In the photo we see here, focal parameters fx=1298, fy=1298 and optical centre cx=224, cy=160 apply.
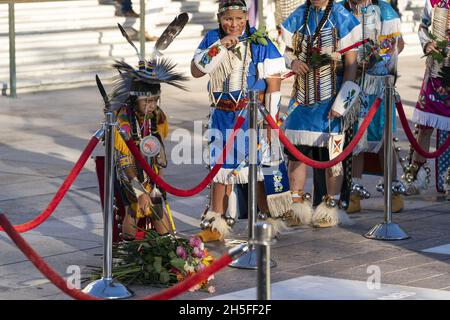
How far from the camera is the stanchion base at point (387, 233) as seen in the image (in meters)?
9.22

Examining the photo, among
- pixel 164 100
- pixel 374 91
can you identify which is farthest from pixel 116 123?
pixel 164 100

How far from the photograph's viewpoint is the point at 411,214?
10219 mm

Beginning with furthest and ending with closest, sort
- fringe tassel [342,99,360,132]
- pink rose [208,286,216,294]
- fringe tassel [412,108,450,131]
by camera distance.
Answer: fringe tassel [412,108,450,131]
fringe tassel [342,99,360,132]
pink rose [208,286,216,294]

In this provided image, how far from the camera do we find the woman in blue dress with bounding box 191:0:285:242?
8.87 m

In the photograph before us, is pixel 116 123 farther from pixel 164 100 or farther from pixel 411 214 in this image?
pixel 164 100

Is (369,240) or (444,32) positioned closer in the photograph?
(369,240)

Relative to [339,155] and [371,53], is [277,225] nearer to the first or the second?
[339,155]

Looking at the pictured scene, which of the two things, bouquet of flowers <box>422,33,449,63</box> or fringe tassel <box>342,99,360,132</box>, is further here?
bouquet of flowers <box>422,33,449,63</box>

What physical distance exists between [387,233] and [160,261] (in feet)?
6.83

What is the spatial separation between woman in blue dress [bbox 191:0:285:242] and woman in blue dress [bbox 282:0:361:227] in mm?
682

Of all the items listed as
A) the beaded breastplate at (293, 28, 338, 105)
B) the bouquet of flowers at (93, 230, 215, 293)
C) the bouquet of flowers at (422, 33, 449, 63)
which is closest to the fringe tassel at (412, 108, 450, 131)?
the bouquet of flowers at (422, 33, 449, 63)

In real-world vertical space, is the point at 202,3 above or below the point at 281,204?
above

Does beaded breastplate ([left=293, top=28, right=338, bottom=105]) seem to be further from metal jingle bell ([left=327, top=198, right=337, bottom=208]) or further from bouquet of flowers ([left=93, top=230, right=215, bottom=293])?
bouquet of flowers ([left=93, top=230, right=215, bottom=293])
